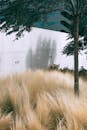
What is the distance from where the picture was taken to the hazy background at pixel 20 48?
17.7 m

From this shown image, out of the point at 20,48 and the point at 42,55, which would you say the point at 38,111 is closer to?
the point at 20,48

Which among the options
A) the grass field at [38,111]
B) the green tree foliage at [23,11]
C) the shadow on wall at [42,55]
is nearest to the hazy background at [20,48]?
the shadow on wall at [42,55]

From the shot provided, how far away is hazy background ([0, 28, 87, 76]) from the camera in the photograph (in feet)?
58.0

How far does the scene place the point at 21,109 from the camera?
25.3 ft

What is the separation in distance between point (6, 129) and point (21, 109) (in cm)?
89

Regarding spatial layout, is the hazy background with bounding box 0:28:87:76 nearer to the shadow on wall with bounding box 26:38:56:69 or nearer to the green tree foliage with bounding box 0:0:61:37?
the shadow on wall with bounding box 26:38:56:69

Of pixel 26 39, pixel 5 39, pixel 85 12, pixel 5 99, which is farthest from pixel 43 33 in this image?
pixel 5 99

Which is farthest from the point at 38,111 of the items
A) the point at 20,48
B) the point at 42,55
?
the point at 42,55

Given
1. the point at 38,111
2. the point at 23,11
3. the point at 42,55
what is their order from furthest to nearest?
the point at 42,55
the point at 23,11
the point at 38,111

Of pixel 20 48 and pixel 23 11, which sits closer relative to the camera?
pixel 23 11

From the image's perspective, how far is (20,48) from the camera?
19312 millimetres

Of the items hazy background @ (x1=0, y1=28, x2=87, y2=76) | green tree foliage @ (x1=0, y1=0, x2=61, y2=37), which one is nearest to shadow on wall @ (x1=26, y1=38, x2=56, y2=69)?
hazy background @ (x1=0, y1=28, x2=87, y2=76)

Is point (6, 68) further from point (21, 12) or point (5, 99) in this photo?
point (5, 99)

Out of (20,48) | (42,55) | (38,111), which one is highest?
(20,48)
